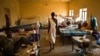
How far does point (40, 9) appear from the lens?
11242 millimetres

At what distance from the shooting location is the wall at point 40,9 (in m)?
11.1

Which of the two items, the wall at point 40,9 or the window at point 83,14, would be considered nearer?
the window at point 83,14

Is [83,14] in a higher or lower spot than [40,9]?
lower

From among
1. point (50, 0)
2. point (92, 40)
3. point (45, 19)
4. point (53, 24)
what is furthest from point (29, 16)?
point (92, 40)

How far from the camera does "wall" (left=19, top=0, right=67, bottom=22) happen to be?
11.1 metres

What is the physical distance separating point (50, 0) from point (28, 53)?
26.5 feet

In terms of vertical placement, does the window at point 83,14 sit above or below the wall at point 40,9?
below

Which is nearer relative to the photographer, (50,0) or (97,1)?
(97,1)

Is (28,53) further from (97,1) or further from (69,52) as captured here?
(97,1)

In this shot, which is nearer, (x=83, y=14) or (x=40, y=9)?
(x=83, y=14)

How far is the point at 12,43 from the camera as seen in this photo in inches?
99.0

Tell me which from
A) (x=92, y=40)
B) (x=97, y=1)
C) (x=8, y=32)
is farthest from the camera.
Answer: (x=97, y=1)

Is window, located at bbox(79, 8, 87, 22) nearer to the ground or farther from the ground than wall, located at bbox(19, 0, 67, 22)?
nearer to the ground

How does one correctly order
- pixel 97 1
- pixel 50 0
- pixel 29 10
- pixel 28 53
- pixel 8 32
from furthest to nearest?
pixel 29 10
pixel 50 0
pixel 97 1
pixel 8 32
pixel 28 53
